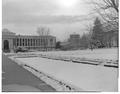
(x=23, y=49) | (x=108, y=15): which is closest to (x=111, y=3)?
(x=108, y=15)

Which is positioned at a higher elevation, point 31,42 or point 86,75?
point 31,42

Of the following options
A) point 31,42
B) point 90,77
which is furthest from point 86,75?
point 31,42

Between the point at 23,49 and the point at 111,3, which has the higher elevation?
the point at 111,3

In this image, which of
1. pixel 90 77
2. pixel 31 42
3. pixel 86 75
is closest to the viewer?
pixel 90 77

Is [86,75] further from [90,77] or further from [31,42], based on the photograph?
[31,42]

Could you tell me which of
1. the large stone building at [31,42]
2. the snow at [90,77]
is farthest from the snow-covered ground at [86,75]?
the large stone building at [31,42]

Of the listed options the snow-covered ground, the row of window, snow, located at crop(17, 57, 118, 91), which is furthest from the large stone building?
snow, located at crop(17, 57, 118, 91)

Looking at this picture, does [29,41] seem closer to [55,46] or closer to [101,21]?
[55,46]

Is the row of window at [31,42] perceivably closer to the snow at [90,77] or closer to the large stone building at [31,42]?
the large stone building at [31,42]

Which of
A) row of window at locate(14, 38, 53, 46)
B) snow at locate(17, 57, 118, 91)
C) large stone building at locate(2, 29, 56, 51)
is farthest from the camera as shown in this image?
row of window at locate(14, 38, 53, 46)

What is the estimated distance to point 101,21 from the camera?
13172mm

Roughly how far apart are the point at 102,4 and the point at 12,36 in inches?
1387

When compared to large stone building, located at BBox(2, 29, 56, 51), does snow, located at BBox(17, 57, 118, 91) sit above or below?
below

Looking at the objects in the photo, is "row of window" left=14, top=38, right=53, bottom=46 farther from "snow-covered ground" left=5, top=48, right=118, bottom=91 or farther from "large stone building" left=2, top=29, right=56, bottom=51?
"snow-covered ground" left=5, top=48, right=118, bottom=91
